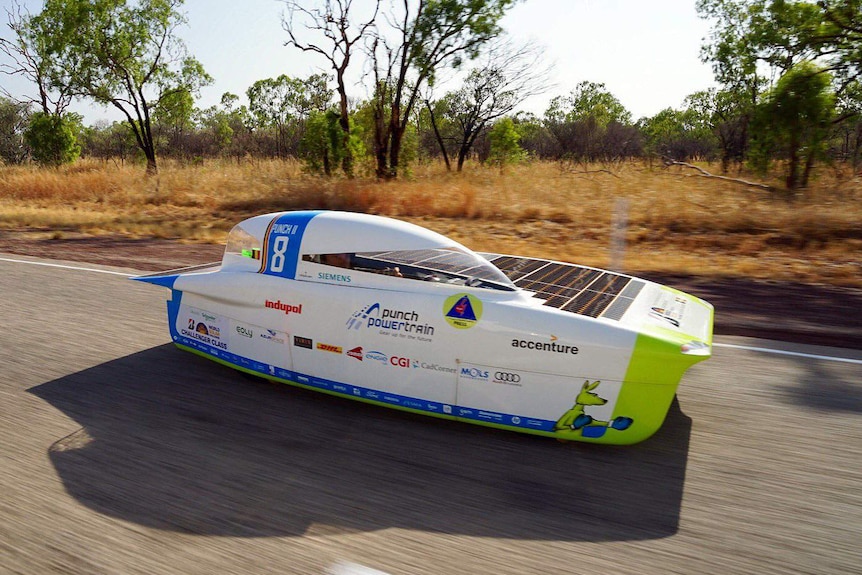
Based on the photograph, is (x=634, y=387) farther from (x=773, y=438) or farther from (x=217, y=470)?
(x=217, y=470)

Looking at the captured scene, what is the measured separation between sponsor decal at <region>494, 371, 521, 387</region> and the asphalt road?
1.53 feet

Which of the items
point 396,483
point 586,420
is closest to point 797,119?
point 586,420

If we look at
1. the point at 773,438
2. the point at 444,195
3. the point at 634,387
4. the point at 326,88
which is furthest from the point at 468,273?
the point at 326,88

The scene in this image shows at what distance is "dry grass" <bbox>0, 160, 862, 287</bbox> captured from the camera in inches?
390

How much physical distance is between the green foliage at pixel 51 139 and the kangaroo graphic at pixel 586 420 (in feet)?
92.7

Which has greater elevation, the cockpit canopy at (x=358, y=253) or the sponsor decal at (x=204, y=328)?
the cockpit canopy at (x=358, y=253)

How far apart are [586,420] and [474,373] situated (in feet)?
2.43

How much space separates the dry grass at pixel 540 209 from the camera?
990 centimetres

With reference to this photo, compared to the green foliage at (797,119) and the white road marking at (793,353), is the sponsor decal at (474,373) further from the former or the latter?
the green foliage at (797,119)

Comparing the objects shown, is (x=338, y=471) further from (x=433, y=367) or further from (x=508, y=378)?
(x=508, y=378)

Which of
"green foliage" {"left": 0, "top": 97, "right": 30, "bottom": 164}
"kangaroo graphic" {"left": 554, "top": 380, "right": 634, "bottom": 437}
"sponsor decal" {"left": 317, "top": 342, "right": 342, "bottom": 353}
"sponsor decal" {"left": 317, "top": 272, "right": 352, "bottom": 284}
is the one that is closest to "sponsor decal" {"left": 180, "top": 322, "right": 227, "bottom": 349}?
"sponsor decal" {"left": 317, "top": 342, "right": 342, "bottom": 353}

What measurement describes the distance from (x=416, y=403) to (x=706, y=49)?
69.6 feet

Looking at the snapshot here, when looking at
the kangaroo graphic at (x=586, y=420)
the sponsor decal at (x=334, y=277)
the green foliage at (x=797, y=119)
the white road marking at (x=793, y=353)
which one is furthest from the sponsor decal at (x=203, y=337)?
the green foliage at (x=797, y=119)

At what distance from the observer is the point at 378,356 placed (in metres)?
4.21
